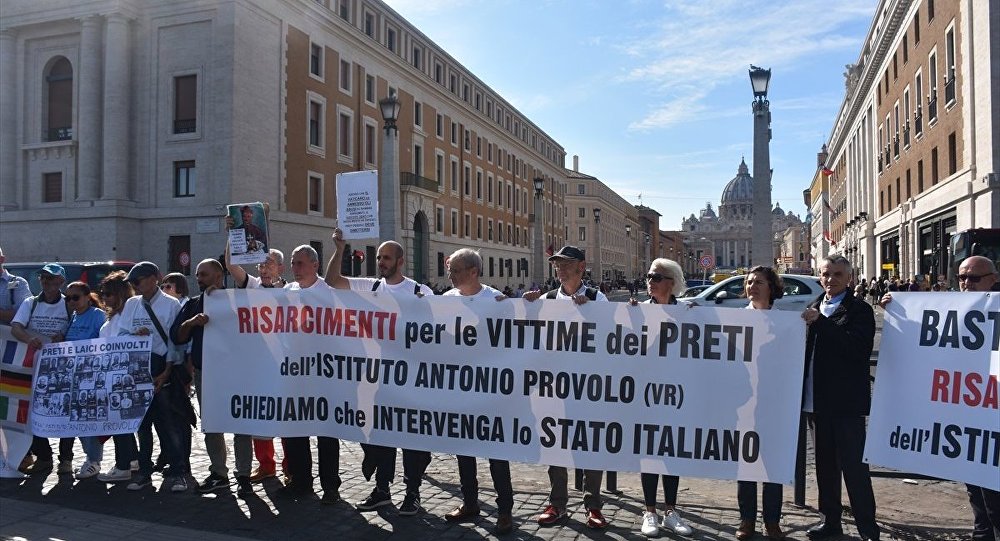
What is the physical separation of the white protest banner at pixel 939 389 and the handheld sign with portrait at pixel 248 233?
5469 mm

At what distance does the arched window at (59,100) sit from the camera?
33.8 m

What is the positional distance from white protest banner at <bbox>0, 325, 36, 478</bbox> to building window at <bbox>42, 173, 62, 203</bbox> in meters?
31.5

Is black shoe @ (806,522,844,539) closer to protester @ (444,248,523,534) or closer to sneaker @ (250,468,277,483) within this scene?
protester @ (444,248,523,534)

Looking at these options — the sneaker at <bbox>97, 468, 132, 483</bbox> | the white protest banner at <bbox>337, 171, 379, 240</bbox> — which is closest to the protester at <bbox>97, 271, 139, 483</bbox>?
the sneaker at <bbox>97, 468, 132, 483</bbox>

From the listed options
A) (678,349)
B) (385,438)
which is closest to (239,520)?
(385,438)

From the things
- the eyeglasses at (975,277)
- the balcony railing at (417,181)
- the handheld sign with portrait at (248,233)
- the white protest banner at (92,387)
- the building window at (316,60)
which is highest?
the building window at (316,60)

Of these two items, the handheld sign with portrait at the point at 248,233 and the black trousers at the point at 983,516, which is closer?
the black trousers at the point at 983,516

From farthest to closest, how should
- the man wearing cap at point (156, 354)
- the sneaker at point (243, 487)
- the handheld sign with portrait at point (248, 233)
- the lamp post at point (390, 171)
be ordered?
the lamp post at point (390, 171) → the handheld sign with portrait at point (248, 233) → the man wearing cap at point (156, 354) → the sneaker at point (243, 487)

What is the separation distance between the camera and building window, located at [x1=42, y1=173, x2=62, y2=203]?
33562 mm

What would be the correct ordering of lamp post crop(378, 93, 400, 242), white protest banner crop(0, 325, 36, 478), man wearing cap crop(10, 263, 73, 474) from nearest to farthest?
white protest banner crop(0, 325, 36, 478) < man wearing cap crop(10, 263, 73, 474) < lamp post crop(378, 93, 400, 242)

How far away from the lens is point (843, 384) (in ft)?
15.5

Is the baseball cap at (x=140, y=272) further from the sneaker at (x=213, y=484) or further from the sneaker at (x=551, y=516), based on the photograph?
the sneaker at (x=551, y=516)

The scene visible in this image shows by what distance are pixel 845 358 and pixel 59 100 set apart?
3846cm

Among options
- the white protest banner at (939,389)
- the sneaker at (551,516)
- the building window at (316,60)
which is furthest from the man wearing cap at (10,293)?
the building window at (316,60)
